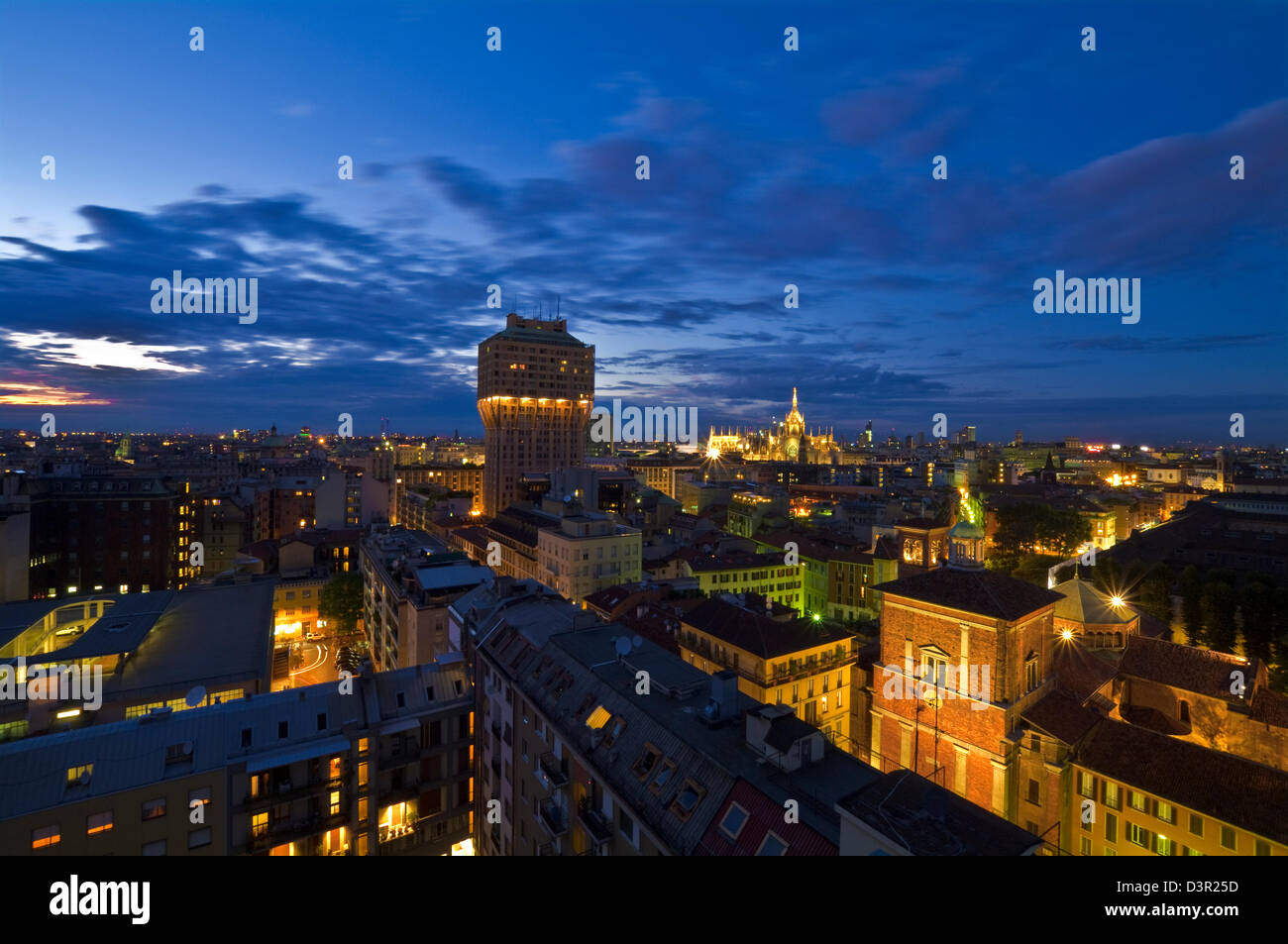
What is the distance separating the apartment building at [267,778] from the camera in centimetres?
1981

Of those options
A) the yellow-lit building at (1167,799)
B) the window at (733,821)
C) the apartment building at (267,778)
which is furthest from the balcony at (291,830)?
the yellow-lit building at (1167,799)

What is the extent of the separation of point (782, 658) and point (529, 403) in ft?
347

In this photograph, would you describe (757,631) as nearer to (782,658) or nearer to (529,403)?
(782,658)

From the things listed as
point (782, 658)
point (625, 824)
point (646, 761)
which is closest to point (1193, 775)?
point (782, 658)

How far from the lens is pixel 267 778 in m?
23.2

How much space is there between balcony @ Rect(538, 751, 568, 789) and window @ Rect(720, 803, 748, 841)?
7.83 m

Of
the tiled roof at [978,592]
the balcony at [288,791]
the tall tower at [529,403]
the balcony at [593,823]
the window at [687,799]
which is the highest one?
the tall tower at [529,403]

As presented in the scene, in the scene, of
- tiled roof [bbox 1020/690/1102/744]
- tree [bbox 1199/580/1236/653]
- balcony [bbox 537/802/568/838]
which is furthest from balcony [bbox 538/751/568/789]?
tree [bbox 1199/580/1236/653]

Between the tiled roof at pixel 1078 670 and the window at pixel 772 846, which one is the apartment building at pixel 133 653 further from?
the tiled roof at pixel 1078 670

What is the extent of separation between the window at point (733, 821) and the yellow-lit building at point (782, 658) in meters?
22.5

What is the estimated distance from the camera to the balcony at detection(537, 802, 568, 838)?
20.2 metres

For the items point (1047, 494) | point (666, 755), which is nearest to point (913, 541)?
point (666, 755)
